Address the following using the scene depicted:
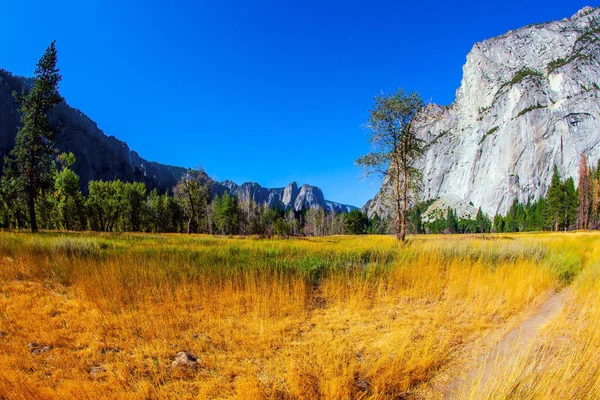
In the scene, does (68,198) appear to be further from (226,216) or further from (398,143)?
(398,143)

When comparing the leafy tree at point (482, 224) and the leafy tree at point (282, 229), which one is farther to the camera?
the leafy tree at point (482, 224)

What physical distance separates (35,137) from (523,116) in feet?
540

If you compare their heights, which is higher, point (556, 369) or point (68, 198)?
point (68, 198)

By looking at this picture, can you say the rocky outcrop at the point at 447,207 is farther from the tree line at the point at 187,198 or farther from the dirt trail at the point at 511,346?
the dirt trail at the point at 511,346

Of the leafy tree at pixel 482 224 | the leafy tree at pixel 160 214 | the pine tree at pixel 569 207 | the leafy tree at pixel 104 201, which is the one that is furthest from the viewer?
the leafy tree at pixel 482 224

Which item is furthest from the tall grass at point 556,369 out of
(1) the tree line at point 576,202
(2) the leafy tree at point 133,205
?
(1) the tree line at point 576,202

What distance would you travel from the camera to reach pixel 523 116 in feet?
408

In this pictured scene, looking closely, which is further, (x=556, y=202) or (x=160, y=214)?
(x=160, y=214)

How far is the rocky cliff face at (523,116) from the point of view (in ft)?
375

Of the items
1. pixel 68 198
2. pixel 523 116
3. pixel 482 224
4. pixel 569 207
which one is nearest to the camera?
pixel 68 198

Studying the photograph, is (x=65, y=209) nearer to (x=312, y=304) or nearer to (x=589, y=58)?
(x=312, y=304)

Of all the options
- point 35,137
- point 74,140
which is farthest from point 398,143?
point 74,140

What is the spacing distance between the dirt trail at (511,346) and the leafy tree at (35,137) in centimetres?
2633

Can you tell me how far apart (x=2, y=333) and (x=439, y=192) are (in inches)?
7293
